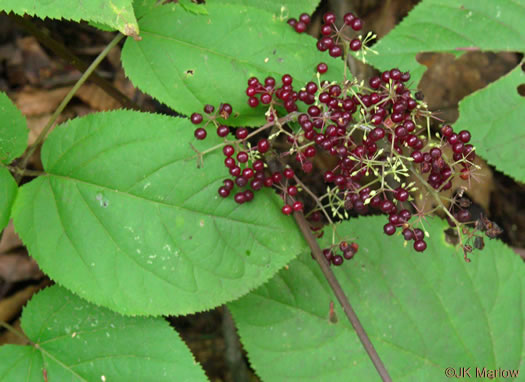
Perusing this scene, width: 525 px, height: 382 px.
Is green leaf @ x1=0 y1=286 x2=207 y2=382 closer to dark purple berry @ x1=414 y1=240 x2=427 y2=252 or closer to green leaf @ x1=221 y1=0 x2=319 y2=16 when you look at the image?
dark purple berry @ x1=414 y1=240 x2=427 y2=252

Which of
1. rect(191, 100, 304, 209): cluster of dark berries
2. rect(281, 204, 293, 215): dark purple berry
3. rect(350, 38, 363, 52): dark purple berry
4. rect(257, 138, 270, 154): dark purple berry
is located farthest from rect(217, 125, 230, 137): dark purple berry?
rect(350, 38, 363, 52): dark purple berry

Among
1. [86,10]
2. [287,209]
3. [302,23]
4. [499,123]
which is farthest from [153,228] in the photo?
[499,123]

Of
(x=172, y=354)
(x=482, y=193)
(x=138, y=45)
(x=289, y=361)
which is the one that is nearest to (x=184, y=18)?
(x=138, y=45)

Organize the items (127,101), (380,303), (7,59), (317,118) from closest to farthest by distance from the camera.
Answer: (317,118)
(380,303)
(127,101)
(7,59)

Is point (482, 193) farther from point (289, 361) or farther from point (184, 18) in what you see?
point (184, 18)

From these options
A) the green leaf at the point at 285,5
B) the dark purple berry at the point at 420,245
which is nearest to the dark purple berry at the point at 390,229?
the dark purple berry at the point at 420,245

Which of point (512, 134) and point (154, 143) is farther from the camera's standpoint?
Answer: point (512, 134)

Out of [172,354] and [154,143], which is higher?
[154,143]
